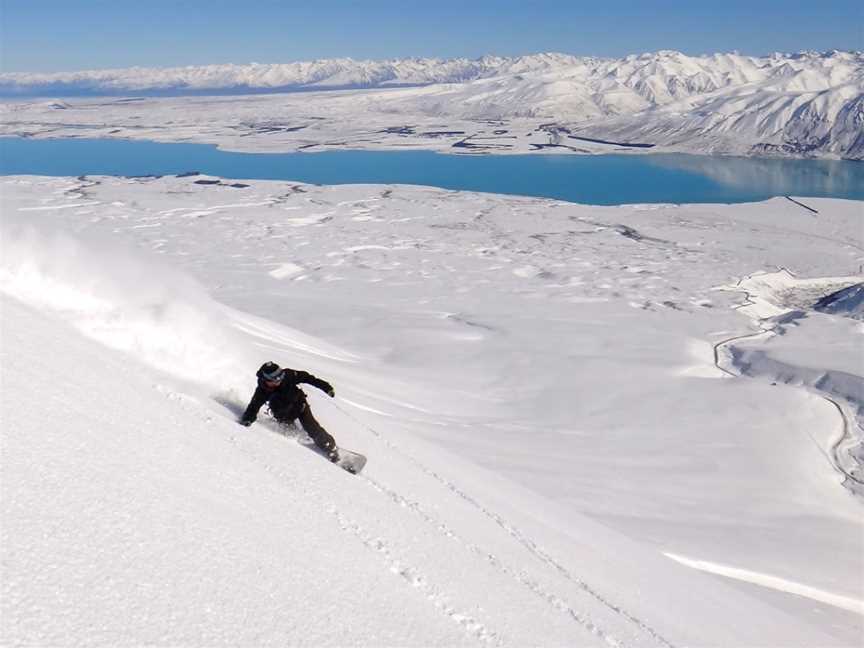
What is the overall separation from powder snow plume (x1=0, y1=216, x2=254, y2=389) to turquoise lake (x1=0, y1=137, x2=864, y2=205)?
5132 cm

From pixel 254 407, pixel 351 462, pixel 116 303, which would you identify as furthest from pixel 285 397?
pixel 116 303

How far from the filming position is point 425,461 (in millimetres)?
8688

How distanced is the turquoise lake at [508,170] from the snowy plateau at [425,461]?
119 ft

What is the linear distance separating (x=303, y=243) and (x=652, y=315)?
56.9 ft

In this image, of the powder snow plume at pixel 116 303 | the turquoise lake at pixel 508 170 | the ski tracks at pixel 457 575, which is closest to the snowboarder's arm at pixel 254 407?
the ski tracks at pixel 457 575

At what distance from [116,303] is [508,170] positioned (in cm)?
7137

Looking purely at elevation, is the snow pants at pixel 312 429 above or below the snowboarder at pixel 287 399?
below

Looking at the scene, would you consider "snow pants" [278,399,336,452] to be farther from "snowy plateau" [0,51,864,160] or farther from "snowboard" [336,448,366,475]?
"snowy plateau" [0,51,864,160]

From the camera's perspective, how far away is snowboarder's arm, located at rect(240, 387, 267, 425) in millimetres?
6234

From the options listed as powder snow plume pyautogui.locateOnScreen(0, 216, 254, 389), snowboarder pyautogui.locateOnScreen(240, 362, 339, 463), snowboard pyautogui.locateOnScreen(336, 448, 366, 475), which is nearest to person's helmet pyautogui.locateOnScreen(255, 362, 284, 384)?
snowboarder pyautogui.locateOnScreen(240, 362, 339, 463)

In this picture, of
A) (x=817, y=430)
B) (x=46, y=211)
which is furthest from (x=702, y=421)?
(x=46, y=211)

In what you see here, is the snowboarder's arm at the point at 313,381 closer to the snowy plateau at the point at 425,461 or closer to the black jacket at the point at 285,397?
the black jacket at the point at 285,397

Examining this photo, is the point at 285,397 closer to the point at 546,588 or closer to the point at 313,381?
the point at 313,381

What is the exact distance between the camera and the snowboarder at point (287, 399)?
6270 millimetres
